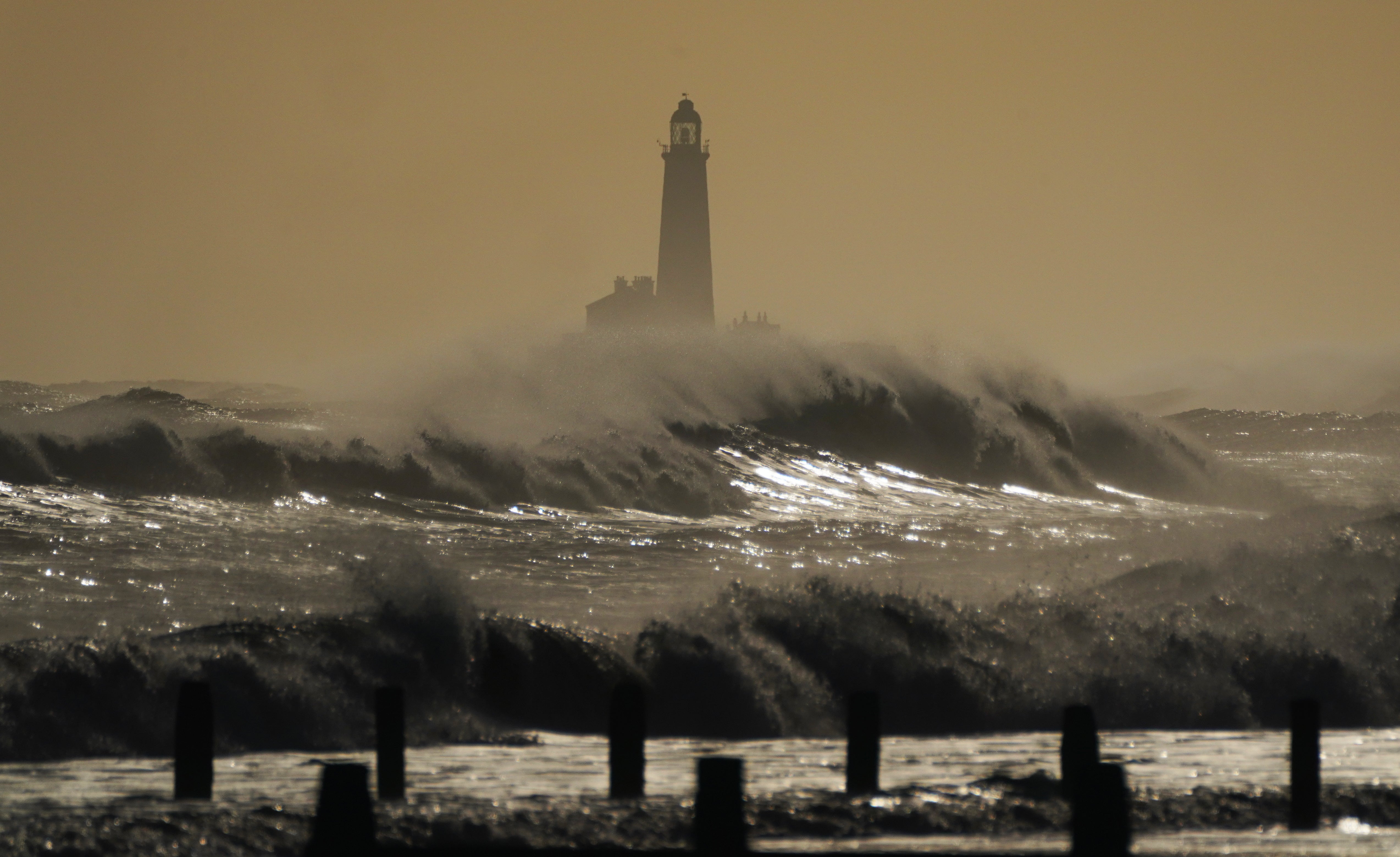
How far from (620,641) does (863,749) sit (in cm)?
405

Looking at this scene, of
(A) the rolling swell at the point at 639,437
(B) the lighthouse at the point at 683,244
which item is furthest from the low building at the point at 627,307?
(A) the rolling swell at the point at 639,437

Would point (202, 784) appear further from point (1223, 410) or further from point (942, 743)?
point (1223, 410)

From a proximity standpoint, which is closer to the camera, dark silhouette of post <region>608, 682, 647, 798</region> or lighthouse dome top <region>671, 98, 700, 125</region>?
dark silhouette of post <region>608, 682, 647, 798</region>

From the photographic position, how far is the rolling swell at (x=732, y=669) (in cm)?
828

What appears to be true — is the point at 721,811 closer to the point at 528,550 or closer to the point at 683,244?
the point at 528,550

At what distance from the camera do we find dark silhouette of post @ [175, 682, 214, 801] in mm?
Answer: 5938

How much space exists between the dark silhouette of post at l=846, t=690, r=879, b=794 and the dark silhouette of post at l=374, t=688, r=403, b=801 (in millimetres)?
1711

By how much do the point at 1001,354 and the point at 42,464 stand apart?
62.5 ft

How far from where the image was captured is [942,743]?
8.41 meters

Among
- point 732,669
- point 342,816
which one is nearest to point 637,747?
point 342,816

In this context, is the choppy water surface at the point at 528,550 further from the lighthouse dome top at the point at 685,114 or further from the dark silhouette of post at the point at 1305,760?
the lighthouse dome top at the point at 685,114

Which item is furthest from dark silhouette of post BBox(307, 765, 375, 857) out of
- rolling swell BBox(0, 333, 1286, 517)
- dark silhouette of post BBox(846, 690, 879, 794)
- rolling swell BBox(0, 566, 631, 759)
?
rolling swell BBox(0, 333, 1286, 517)

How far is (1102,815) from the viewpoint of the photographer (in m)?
3.66

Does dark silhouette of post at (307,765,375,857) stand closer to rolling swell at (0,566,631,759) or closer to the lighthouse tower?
rolling swell at (0,566,631,759)
